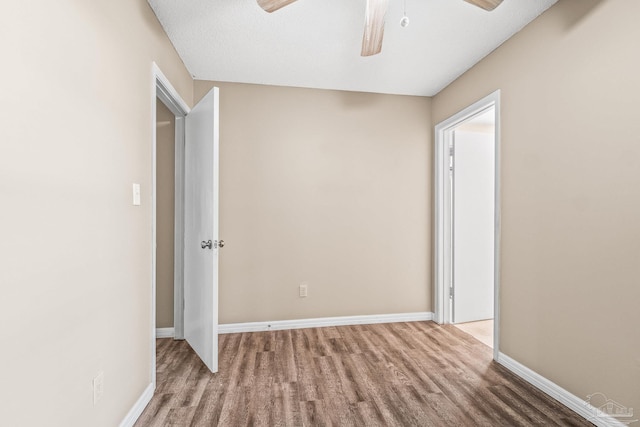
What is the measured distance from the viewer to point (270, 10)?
1.73m

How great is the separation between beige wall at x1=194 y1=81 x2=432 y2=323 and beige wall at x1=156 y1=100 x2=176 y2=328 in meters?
0.44

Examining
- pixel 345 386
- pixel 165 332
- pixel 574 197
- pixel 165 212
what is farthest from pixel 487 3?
pixel 165 332

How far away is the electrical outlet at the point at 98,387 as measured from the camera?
54.1 inches

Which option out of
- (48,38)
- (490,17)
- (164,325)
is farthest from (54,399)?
(490,17)

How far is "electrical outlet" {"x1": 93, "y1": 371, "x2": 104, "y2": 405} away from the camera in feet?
4.51

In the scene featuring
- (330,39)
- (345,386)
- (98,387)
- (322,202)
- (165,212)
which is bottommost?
(345,386)

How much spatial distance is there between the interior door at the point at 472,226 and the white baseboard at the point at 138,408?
9.23 feet

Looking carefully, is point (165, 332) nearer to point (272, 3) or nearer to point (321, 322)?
point (321, 322)

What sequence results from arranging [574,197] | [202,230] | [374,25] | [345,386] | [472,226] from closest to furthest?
[374,25], [574,197], [345,386], [202,230], [472,226]

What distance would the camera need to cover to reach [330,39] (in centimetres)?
234

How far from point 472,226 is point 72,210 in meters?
3.36

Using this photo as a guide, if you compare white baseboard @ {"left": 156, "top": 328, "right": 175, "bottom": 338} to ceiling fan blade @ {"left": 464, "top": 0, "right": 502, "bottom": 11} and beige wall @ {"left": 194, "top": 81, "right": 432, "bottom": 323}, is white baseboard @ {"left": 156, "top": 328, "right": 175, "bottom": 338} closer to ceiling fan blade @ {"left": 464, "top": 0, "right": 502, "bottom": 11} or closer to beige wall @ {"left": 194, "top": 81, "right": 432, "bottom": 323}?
beige wall @ {"left": 194, "top": 81, "right": 432, "bottom": 323}

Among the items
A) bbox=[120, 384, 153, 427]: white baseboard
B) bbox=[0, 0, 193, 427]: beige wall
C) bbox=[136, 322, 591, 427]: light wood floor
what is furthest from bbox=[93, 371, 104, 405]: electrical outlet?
bbox=[136, 322, 591, 427]: light wood floor

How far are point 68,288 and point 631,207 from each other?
8.41 feet
